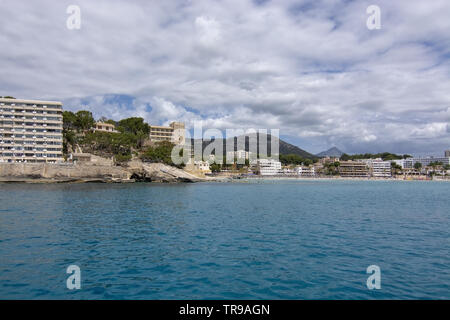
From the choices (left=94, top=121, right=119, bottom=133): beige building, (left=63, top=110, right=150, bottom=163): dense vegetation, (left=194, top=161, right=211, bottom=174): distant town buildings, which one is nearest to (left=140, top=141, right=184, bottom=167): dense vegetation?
(left=63, top=110, right=150, bottom=163): dense vegetation

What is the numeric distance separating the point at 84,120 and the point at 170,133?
1709 inches

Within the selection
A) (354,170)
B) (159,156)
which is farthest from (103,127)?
(354,170)

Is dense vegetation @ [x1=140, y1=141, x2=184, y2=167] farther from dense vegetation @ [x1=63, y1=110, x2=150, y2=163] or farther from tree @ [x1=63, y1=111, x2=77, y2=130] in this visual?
tree @ [x1=63, y1=111, x2=77, y2=130]

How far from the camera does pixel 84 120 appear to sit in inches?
4092

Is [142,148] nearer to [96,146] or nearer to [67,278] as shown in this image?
[96,146]

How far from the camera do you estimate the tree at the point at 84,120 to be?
341 feet

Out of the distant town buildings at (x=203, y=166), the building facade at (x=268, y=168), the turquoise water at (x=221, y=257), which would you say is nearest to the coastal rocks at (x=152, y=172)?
the distant town buildings at (x=203, y=166)

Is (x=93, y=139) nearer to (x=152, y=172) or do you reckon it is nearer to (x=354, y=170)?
(x=152, y=172)

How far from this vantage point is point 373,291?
34.9 ft

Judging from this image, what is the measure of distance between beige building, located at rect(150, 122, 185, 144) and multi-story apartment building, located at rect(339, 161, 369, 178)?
362 ft

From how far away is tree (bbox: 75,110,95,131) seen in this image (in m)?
104

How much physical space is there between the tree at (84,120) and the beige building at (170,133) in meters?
32.3
